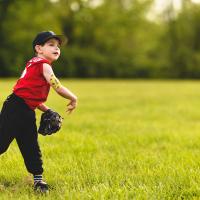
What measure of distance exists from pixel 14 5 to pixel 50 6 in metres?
5.84

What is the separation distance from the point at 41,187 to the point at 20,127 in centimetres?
61

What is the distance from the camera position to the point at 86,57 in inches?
2143

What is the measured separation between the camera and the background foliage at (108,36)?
2103 inches

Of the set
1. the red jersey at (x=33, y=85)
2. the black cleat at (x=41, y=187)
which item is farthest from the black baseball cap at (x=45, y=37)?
the black cleat at (x=41, y=187)

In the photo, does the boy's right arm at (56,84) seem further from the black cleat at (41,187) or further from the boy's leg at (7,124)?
the black cleat at (41,187)

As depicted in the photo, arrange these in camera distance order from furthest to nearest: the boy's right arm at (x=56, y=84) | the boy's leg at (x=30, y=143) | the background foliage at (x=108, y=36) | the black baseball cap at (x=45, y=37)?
the background foliage at (x=108, y=36), the boy's leg at (x=30, y=143), the black baseball cap at (x=45, y=37), the boy's right arm at (x=56, y=84)

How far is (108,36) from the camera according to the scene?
6162 centimetres

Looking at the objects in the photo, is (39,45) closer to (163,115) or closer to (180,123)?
(180,123)

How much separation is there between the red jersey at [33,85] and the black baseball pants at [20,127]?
0.20 ft

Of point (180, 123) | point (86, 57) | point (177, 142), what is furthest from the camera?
point (86, 57)

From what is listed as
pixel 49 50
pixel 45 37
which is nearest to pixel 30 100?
pixel 49 50

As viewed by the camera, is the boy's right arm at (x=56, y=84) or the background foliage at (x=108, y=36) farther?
the background foliage at (x=108, y=36)

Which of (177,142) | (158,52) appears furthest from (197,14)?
(177,142)

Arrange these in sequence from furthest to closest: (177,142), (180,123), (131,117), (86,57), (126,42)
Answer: (126,42) < (86,57) < (131,117) < (180,123) < (177,142)
